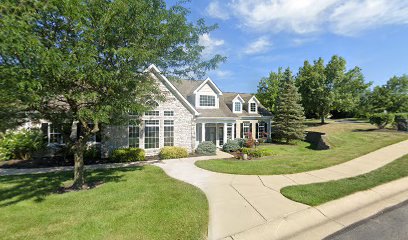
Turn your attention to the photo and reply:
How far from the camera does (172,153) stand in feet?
53.0

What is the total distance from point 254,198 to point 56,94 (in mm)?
7452

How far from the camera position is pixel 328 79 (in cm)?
3397

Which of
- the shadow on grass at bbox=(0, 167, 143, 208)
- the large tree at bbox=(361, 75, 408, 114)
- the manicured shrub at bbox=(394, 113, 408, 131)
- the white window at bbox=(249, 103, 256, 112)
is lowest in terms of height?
the shadow on grass at bbox=(0, 167, 143, 208)

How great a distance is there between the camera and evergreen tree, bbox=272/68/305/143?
26016 millimetres

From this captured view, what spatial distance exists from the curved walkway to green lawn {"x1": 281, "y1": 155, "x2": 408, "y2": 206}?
26 centimetres

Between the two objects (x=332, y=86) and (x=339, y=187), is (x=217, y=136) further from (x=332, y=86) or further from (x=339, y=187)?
(x=332, y=86)

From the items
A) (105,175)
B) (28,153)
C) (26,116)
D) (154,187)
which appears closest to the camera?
(26,116)

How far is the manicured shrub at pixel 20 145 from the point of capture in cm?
1389

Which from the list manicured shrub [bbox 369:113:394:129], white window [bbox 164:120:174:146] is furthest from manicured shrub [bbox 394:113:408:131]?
white window [bbox 164:120:174:146]

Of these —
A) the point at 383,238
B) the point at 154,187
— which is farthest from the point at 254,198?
the point at 154,187

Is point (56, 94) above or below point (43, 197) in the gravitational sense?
above

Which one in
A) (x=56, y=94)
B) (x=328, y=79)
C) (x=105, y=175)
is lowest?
(x=105, y=175)

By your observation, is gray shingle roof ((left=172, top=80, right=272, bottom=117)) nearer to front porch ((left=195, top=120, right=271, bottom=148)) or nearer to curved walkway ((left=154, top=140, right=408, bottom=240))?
front porch ((left=195, top=120, right=271, bottom=148))

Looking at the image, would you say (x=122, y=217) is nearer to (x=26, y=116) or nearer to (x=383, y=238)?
(x=26, y=116)
